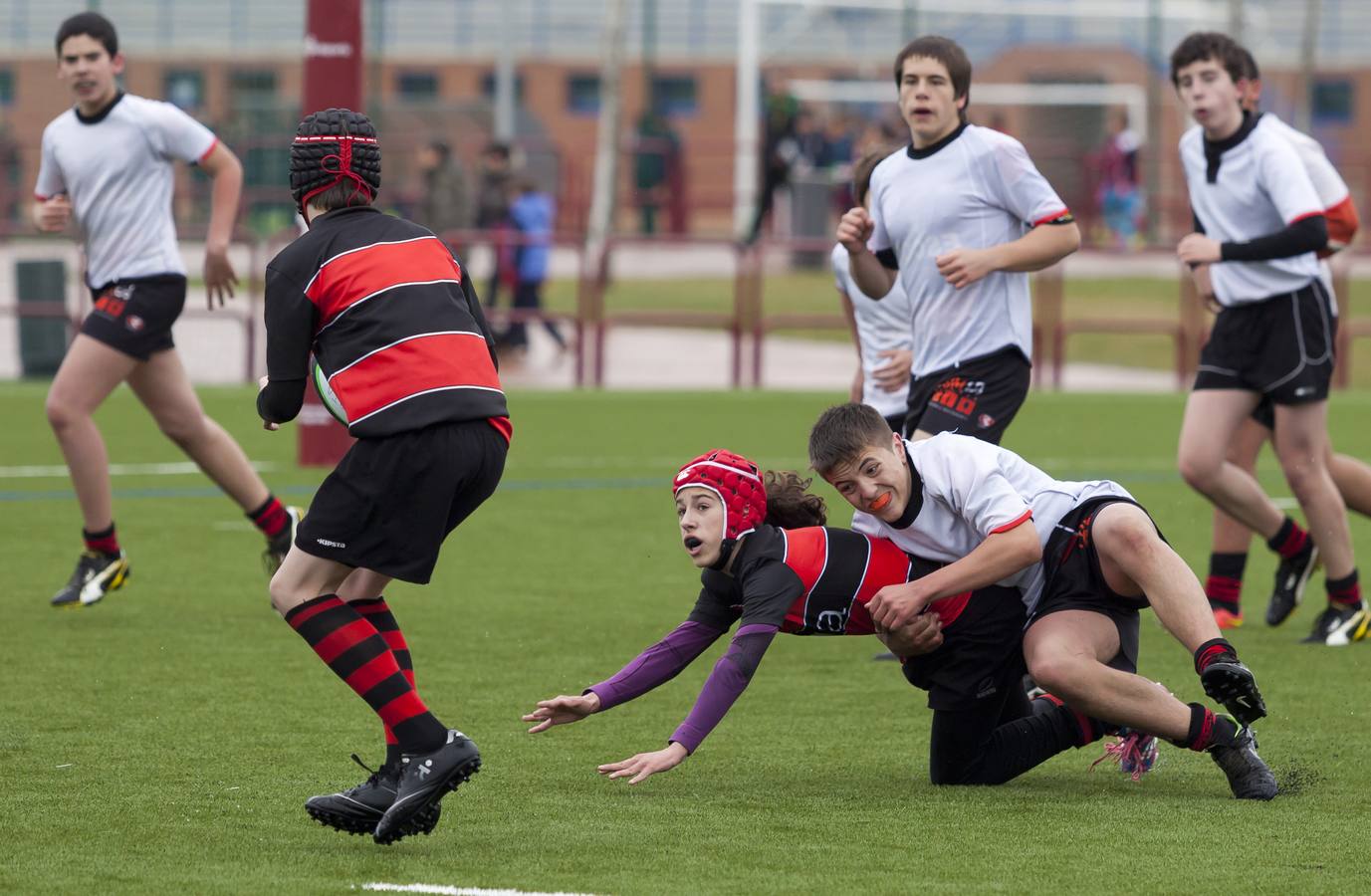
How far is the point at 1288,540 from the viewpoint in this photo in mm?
8008

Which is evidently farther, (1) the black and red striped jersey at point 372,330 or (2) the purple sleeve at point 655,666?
(2) the purple sleeve at point 655,666

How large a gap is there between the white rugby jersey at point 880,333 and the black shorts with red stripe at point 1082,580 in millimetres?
2144

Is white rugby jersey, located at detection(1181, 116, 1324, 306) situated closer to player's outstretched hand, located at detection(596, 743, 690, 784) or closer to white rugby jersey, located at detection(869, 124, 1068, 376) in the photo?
white rugby jersey, located at detection(869, 124, 1068, 376)

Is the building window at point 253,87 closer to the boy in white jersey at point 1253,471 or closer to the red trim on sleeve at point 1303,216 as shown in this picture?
the boy in white jersey at point 1253,471

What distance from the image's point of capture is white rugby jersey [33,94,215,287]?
27.4ft

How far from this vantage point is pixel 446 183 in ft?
70.9

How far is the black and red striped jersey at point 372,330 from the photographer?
4.87 meters

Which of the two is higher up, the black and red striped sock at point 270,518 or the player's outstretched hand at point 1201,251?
the player's outstretched hand at point 1201,251

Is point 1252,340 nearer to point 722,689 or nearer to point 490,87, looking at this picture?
point 722,689

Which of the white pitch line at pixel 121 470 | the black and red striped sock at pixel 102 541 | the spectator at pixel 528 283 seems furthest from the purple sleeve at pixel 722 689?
the spectator at pixel 528 283

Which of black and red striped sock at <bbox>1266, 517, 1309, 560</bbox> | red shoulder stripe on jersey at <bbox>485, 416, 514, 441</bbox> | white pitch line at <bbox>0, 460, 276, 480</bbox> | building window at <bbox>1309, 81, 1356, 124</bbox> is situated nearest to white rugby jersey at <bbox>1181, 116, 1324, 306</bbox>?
black and red striped sock at <bbox>1266, 517, 1309, 560</bbox>

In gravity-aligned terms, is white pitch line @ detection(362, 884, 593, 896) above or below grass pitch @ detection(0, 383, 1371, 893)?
above

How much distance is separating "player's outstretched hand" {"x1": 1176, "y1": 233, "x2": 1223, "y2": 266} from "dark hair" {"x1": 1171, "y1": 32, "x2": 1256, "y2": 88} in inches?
25.9

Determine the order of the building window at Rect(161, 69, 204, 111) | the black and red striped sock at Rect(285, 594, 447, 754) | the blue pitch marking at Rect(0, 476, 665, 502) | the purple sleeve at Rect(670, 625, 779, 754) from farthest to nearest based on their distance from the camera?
1. the building window at Rect(161, 69, 204, 111)
2. the blue pitch marking at Rect(0, 476, 665, 502)
3. the purple sleeve at Rect(670, 625, 779, 754)
4. the black and red striped sock at Rect(285, 594, 447, 754)
